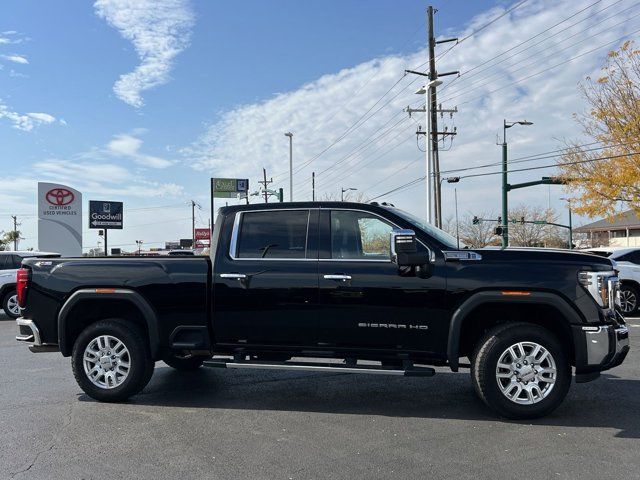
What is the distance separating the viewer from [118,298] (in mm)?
5723

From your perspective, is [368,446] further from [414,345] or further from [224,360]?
[224,360]

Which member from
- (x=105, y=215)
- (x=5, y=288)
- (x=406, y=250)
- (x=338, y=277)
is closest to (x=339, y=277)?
(x=338, y=277)

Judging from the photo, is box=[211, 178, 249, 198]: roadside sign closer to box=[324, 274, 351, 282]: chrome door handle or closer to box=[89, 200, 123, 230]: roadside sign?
box=[89, 200, 123, 230]: roadside sign

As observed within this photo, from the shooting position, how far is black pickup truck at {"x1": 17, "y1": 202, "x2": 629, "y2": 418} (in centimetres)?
495

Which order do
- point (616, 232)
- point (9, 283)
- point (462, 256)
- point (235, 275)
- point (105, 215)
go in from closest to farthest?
point (462, 256)
point (235, 275)
point (9, 283)
point (105, 215)
point (616, 232)

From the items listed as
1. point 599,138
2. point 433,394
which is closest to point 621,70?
point 599,138

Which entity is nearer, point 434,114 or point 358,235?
point 358,235

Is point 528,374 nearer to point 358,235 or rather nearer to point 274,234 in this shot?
point 358,235

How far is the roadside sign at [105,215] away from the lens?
35250mm

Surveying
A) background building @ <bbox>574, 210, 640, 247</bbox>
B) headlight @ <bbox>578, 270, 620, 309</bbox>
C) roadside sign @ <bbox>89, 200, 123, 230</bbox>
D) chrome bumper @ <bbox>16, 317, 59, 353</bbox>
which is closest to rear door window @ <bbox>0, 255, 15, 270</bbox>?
chrome bumper @ <bbox>16, 317, 59, 353</bbox>

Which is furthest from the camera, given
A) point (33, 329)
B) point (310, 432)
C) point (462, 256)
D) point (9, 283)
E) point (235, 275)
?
point (9, 283)

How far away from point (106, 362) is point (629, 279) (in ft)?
37.4

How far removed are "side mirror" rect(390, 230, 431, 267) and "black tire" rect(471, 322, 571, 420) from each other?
3.26 ft

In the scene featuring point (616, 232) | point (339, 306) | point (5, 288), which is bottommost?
point (5, 288)
